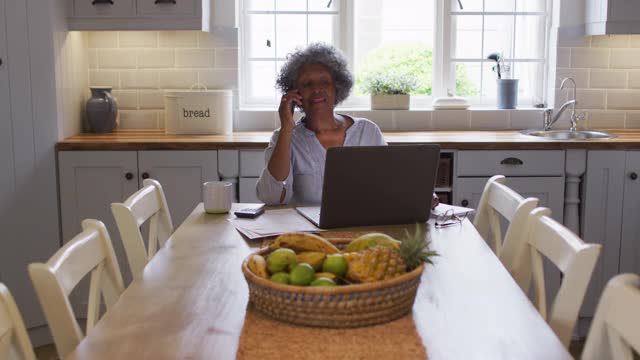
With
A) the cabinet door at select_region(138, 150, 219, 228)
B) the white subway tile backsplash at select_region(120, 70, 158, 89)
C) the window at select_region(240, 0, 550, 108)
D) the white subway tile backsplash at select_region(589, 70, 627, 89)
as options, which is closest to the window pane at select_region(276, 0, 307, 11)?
the window at select_region(240, 0, 550, 108)

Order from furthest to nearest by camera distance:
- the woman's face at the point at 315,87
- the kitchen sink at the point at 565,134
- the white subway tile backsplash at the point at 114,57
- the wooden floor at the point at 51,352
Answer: the white subway tile backsplash at the point at 114,57 < the kitchen sink at the point at 565,134 < the wooden floor at the point at 51,352 < the woman's face at the point at 315,87

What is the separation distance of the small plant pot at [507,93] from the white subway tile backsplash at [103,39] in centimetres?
216

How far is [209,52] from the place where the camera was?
4.45 meters

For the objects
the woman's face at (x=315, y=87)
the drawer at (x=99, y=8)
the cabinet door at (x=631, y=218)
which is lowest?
the cabinet door at (x=631, y=218)

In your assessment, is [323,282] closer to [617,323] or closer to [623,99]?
[617,323]

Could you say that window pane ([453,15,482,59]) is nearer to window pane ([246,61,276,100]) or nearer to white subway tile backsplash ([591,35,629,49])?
white subway tile backsplash ([591,35,629,49])

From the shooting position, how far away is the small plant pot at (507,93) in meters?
4.56

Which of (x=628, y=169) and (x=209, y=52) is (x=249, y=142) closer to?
(x=209, y=52)

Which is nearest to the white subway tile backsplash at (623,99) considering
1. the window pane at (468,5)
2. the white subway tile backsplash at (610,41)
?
the white subway tile backsplash at (610,41)

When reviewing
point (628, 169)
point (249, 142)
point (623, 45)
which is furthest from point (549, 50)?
point (249, 142)

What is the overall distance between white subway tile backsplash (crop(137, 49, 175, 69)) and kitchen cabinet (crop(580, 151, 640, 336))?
2257 mm

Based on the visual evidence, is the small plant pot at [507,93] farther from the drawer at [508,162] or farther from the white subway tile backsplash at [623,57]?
the drawer at [508,162]

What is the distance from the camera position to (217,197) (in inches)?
100

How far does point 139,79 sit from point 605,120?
2.63m
